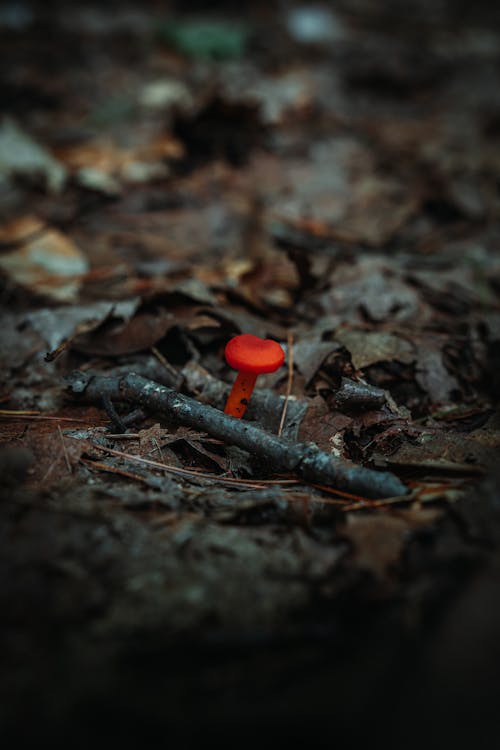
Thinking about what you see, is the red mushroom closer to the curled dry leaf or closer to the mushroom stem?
the mushroom stem

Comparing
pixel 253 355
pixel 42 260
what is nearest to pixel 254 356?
pixel 253 355

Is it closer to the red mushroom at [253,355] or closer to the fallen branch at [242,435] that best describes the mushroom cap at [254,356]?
the red mushroom at [253,355]

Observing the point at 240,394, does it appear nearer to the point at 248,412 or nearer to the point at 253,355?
the point at 248,412

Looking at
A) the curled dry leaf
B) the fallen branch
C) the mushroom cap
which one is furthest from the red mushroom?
the curled dry leaf

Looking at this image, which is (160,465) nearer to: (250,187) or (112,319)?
(112,319)

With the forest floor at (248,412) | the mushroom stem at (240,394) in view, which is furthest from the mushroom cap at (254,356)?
the forest floor at (248,412)

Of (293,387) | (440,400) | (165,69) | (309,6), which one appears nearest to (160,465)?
(293,387)
